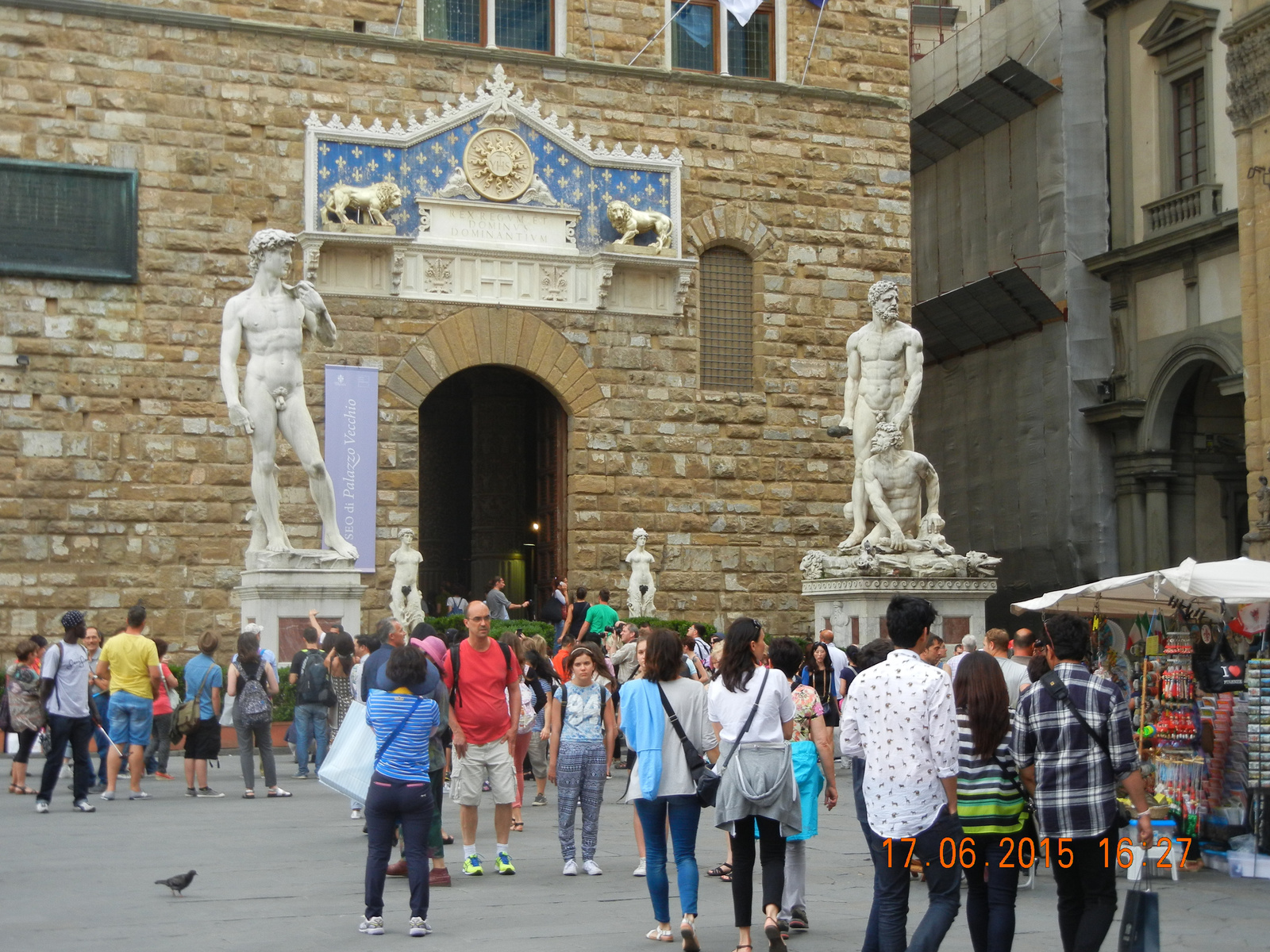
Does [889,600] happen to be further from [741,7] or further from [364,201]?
[741,7]

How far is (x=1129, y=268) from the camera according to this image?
26500mm

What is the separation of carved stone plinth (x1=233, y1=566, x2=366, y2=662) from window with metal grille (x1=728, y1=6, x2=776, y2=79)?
986cm

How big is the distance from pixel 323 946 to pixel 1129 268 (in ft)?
71.1

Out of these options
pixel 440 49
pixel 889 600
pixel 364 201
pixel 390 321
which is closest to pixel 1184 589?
pixel 889 600

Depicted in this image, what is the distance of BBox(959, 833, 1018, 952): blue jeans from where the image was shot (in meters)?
6.78

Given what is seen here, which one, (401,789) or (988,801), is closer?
(988,801)

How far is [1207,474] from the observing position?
87.1ft

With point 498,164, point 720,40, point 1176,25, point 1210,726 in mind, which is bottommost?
point 1210,726

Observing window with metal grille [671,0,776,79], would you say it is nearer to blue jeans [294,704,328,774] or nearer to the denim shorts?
blue jeans [294,704,328,774]

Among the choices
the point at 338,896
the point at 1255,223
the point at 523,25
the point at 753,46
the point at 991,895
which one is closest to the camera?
the point at 991,895

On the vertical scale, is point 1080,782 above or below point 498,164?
below

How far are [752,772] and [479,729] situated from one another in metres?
2.57

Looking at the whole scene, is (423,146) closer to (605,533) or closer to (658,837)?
(605,533)

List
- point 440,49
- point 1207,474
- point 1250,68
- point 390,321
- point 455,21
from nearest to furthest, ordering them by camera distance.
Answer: point 1250,68, point 390,321, point 440,49, point 455,21, point 1207,474
